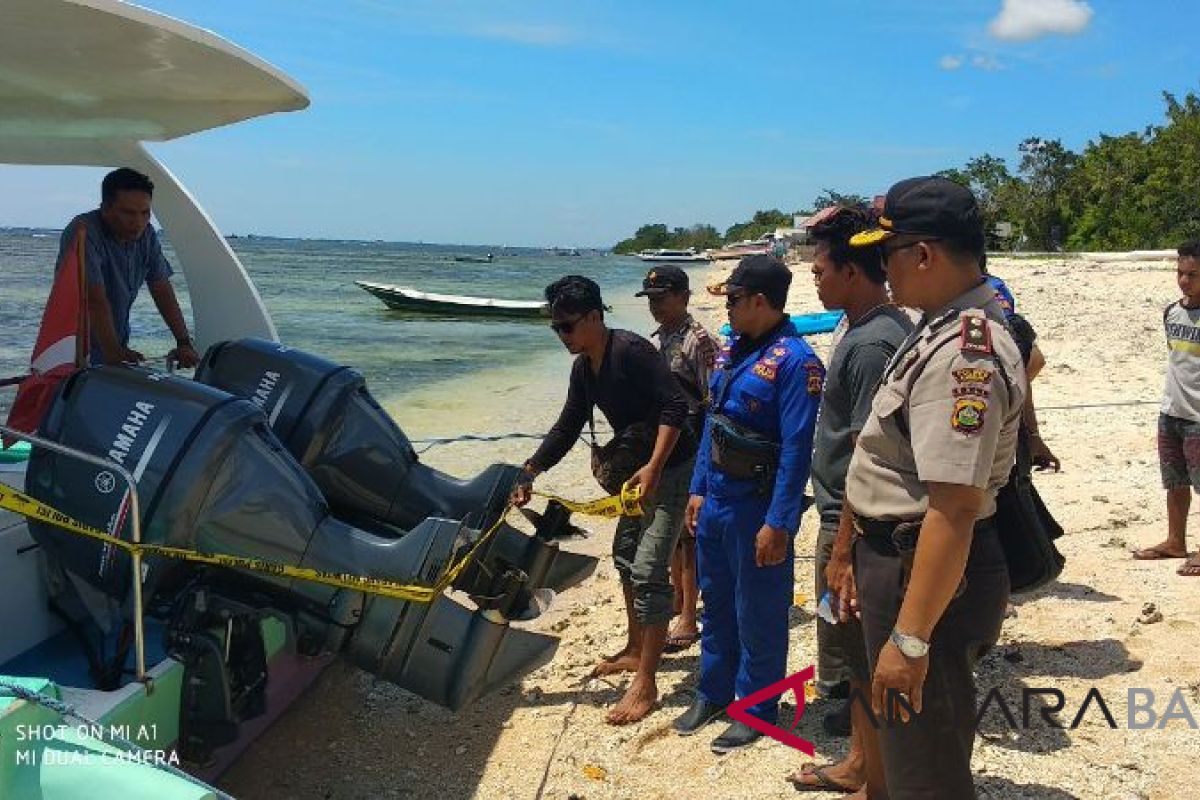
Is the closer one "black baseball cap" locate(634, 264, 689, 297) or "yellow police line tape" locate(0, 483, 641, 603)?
"yellow police line tape" locate(0, 483, 641, 603)

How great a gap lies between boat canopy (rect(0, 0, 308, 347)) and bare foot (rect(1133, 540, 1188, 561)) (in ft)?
15.0

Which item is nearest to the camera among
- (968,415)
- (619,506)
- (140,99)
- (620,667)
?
(968,415)

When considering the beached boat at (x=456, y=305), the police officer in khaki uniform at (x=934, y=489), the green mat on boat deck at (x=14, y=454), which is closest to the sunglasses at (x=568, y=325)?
the police officer in khaki uniform at (x=934, y=489)

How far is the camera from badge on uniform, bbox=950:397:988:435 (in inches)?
72.6

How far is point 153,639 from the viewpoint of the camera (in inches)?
122

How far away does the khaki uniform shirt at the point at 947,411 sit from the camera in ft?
6.07

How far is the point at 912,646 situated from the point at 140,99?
393cm

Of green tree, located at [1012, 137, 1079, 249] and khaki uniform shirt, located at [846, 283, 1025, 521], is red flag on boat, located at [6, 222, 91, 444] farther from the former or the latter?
green tree, located at [1012, 137, 1079, 249]

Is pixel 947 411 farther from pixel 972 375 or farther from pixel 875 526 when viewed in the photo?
pixel 875 526

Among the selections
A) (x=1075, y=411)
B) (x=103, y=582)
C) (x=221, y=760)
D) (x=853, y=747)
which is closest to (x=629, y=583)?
(x=853, y=747)

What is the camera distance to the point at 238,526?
2.89 m

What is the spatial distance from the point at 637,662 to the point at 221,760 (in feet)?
5.62

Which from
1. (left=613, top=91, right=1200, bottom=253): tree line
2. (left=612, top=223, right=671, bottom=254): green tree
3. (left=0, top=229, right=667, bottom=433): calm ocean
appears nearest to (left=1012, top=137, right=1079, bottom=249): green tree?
(left=613, top=91, right=1200, bottom=253): tree line

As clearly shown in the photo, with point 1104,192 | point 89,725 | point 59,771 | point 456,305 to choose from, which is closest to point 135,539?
point 89,725
